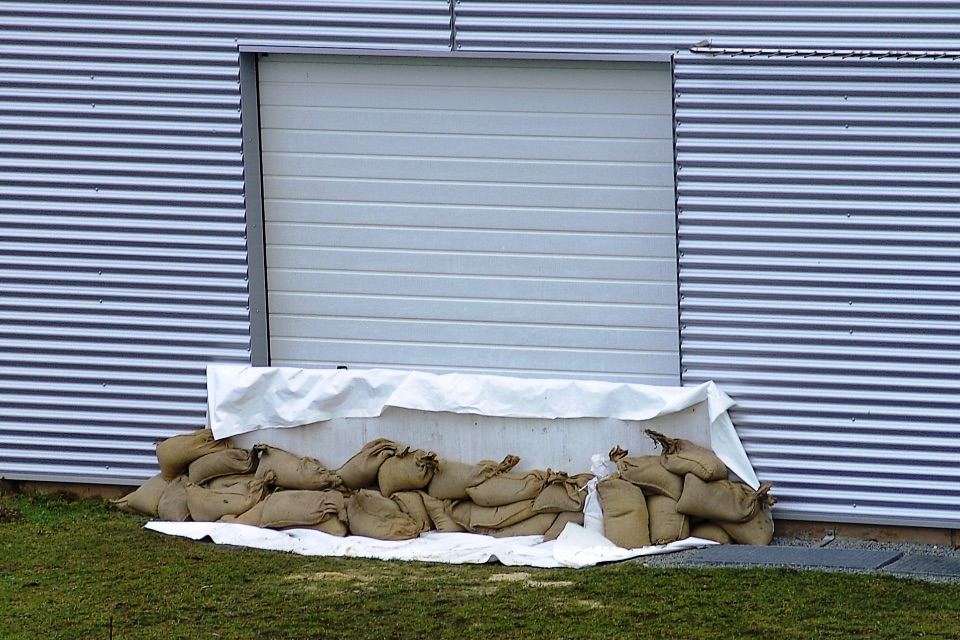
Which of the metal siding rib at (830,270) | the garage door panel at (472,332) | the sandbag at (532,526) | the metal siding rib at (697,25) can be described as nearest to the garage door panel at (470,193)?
the metal siding rib at (830,270)

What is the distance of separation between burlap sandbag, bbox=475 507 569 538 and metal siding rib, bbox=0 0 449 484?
225cm

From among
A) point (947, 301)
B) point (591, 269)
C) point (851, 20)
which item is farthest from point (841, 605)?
point (851, 20)

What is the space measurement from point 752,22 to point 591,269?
188 centimetres

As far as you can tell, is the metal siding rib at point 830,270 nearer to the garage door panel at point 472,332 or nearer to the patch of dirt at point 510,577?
the garage door panel at point 472,332

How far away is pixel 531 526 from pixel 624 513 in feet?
2.08

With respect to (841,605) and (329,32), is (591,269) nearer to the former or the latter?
(329,32)

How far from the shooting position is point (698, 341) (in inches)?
337

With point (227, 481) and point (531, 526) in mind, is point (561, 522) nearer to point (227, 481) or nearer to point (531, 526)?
point (531, 526)

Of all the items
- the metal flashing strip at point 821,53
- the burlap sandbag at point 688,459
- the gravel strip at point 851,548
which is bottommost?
the gravel strip at point 851,548

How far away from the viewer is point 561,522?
8.43 meters

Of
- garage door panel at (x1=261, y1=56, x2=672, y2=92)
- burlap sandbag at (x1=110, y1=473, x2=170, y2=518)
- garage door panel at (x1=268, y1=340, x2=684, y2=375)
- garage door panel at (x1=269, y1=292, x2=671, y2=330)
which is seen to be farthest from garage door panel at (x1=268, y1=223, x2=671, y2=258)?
burlap sandbag at (x1=110, y1=473, x2=170, y2=518)

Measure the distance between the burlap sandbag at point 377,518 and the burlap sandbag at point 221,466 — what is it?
2.67ft

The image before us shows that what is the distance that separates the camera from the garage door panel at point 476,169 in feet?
29.0

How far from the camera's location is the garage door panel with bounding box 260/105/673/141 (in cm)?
878
